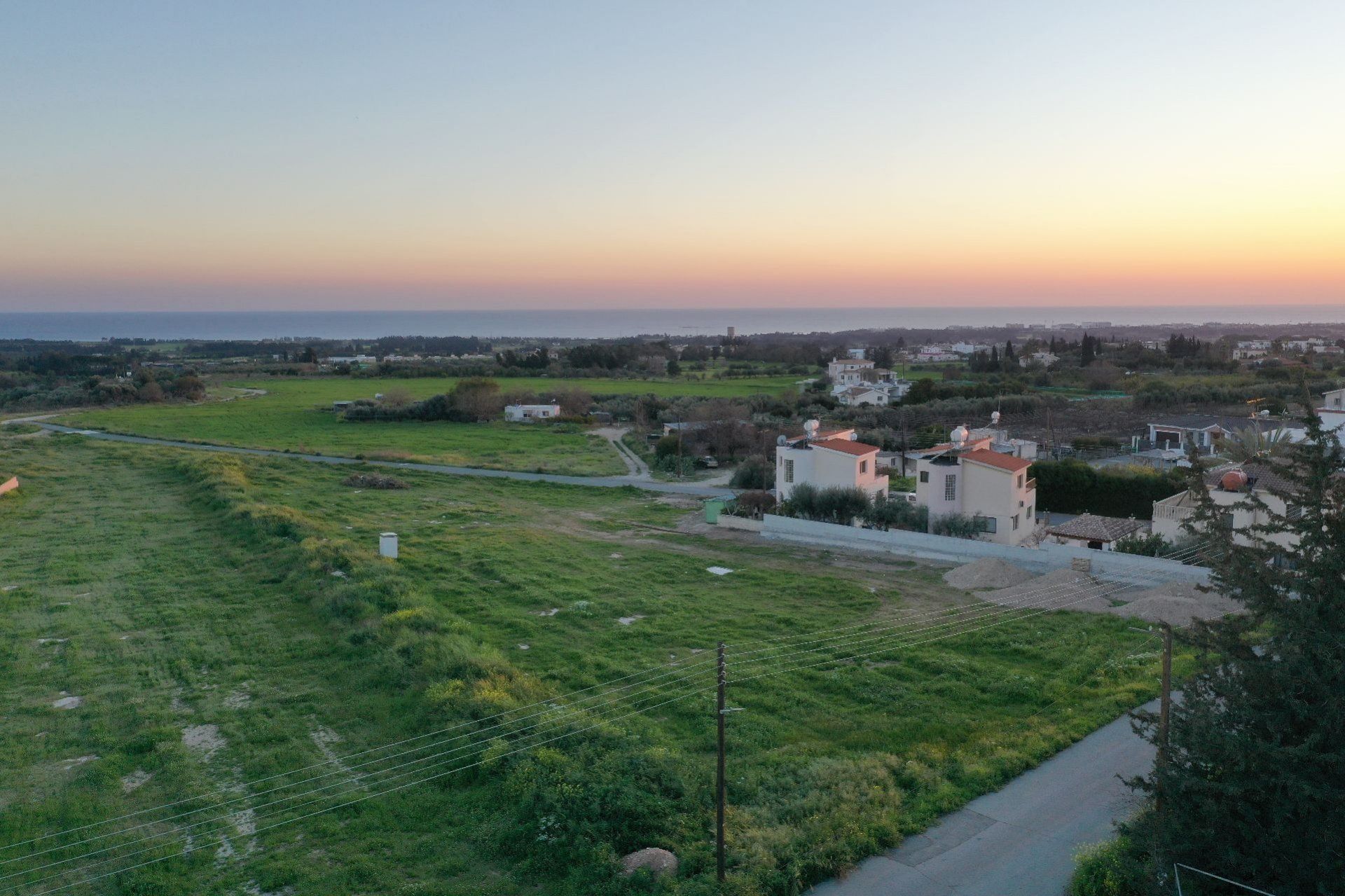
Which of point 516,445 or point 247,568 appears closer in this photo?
point 247,568

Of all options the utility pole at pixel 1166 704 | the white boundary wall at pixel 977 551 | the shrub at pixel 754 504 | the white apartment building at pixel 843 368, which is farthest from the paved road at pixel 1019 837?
the white apartment building at pixel 843 368

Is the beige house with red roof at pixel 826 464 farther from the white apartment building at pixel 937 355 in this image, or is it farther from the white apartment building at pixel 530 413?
the white apartment building at pixel 937 355

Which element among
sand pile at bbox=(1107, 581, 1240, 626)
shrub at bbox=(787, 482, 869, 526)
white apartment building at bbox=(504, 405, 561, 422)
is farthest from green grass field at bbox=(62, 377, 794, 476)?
sand pile at bbox=(1107, 581, 1240, 626)

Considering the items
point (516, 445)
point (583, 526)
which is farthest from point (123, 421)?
point (583, 526)

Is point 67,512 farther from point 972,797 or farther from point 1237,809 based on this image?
point 1237,809

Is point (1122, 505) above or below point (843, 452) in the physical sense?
below

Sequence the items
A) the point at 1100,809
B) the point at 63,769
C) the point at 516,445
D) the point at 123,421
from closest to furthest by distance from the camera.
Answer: the point at 1100,809 → the point at 63,769 → the point at 516,445 → the point at 123,421
